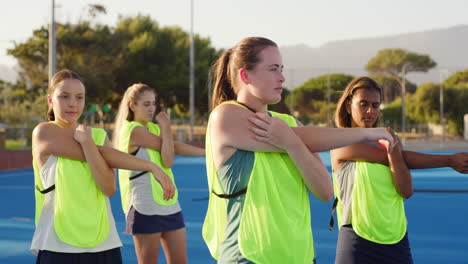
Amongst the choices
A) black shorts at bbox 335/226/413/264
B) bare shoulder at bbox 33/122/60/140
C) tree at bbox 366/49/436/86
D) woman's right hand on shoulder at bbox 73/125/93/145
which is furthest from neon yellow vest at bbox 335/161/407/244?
tree at bbox 366/49/436/86

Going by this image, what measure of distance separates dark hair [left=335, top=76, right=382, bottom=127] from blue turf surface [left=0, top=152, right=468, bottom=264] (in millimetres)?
3062

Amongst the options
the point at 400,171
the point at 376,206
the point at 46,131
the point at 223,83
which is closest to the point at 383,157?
the point at 400,171

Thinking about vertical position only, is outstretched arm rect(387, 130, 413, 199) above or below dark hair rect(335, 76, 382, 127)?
below

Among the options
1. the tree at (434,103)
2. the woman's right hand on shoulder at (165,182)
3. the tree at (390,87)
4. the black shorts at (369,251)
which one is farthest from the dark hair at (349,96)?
the tree at (390,87)

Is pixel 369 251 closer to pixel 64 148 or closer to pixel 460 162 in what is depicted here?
pixel 460 162

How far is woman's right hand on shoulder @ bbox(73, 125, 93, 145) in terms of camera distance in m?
3.14

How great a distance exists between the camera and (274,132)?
221cm

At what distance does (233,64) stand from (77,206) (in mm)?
1246

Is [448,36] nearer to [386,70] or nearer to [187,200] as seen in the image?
[386,70]

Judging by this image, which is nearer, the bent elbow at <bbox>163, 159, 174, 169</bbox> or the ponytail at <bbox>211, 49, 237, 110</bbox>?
the ponytail at <bbox>211, 49, 237, 110</bbox>

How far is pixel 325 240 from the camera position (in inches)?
308

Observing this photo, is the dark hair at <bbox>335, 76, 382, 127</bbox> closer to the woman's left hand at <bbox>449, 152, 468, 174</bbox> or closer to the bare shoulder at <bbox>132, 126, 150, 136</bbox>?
the woman's left hand at <bbox>449, 152, 468, 174</bbox>

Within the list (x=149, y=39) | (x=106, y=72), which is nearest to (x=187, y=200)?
(x=106, y=72)

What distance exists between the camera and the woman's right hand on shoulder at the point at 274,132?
2.21 m
